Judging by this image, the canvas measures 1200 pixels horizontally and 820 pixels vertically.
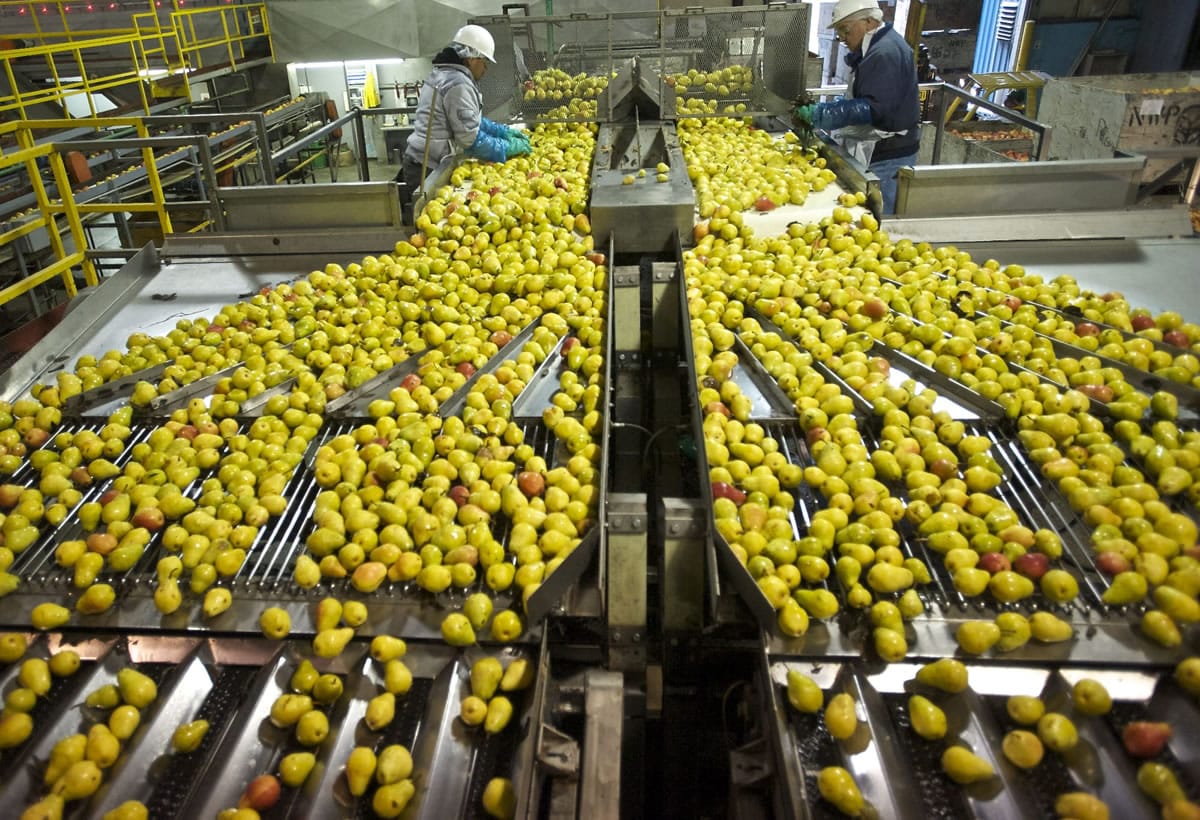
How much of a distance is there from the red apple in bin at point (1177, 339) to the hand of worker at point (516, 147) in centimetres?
460

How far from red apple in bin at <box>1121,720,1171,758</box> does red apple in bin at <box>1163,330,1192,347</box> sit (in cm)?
210

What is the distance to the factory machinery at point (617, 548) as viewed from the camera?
1778 millimetres

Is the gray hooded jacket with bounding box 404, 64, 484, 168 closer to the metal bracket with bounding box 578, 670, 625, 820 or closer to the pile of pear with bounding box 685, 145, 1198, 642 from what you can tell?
the pile of pear with bounding box 685, 145, 1198, 642

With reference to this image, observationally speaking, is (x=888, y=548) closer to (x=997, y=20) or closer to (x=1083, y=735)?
(x=1083, y=735)

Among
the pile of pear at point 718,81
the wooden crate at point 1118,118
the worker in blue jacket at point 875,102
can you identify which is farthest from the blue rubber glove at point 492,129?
the wooden crate at point 1118,118

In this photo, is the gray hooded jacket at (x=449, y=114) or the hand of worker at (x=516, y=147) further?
the hand of worker at (x=516, y=147)

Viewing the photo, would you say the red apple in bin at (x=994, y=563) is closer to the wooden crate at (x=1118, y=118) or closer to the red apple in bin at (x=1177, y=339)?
the red apple in bin at (x=1177, y=339)

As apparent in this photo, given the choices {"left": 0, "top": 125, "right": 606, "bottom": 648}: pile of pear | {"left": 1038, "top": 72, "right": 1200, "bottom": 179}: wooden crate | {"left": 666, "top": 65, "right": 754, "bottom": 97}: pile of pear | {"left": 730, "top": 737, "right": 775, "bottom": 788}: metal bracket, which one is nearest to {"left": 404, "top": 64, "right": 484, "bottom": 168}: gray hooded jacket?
{"left": 0, "top": 125, "right": 606, "bottom": 648}: pile of pear

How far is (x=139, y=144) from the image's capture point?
450 centimetres

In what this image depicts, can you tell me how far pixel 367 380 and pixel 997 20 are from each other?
14.9 m

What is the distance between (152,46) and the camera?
465 inches

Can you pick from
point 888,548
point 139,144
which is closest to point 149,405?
point 139,144

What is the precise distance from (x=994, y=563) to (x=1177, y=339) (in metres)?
1.86

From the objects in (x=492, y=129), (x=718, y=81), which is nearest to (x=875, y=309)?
(x=492, y=129)
